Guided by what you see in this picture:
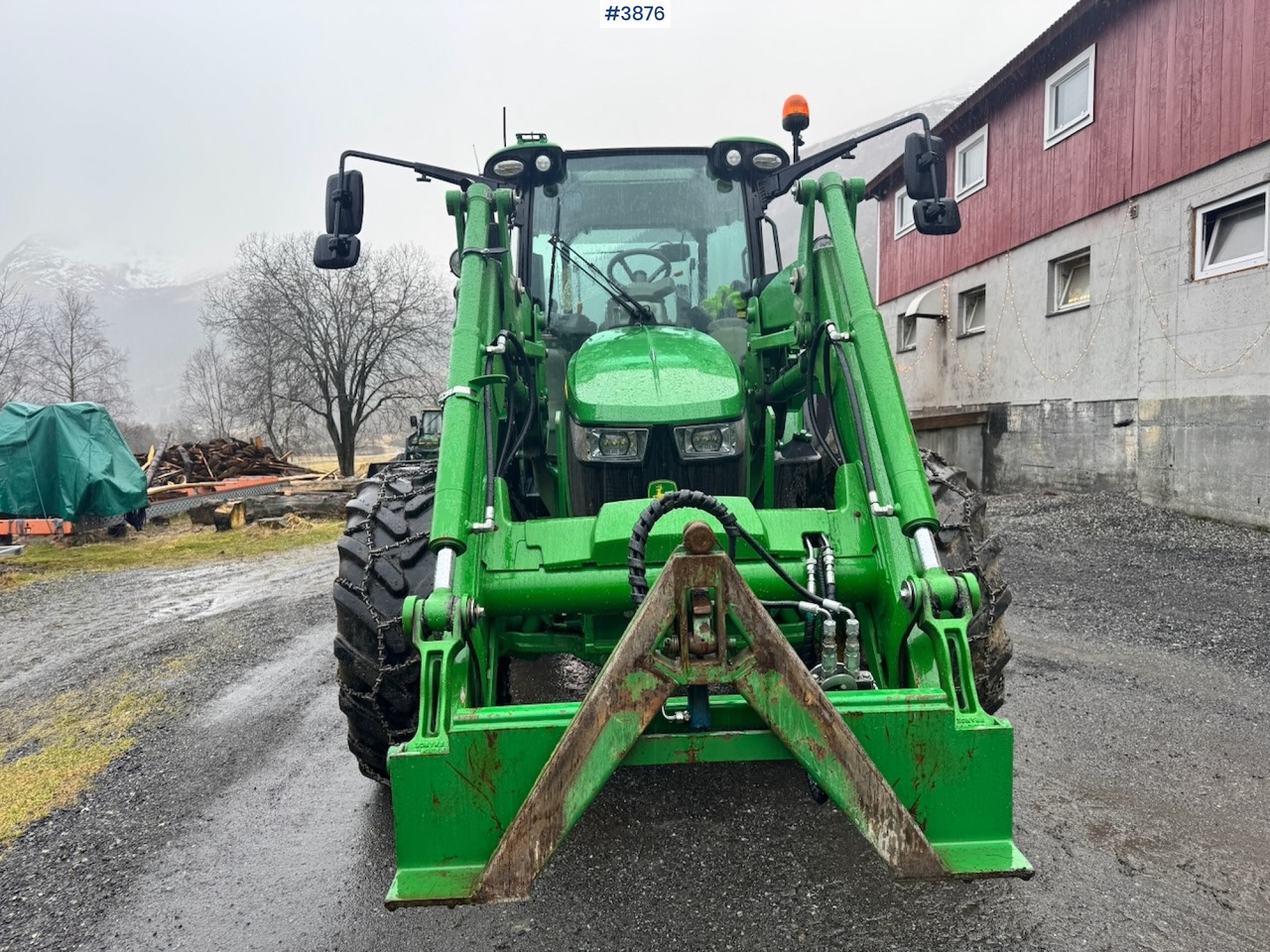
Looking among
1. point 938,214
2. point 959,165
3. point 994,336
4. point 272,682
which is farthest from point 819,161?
point 959,165

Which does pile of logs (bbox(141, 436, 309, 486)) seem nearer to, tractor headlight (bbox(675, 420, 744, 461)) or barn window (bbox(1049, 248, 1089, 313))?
barn window (bbox(1049, 248, 1089, 313))

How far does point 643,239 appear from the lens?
388 centimetres

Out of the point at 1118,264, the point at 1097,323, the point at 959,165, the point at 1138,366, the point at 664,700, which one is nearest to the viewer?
the point at 664,700

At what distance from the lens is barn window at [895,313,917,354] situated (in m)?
15.7

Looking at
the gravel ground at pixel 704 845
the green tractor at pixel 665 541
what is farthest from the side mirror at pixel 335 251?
the gravel ground at pixel 704 845

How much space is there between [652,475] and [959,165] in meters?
13.3

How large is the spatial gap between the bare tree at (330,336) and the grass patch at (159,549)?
43.3ft

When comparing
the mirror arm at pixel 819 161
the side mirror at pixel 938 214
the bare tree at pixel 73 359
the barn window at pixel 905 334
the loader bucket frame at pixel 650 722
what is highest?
the bare tree at pixel 73 359

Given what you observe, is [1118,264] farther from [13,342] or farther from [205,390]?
[205,390]

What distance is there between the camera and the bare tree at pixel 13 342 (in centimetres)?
3562

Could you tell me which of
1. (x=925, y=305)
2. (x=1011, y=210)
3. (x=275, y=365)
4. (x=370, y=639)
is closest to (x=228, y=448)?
(x=275, y=365)

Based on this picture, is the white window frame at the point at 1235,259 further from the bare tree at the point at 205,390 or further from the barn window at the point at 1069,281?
the bare tree at the point at 205,390

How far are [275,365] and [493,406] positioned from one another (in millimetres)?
28007

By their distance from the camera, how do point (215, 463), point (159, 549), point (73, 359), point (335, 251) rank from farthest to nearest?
point (73, 359)
point (215, 463)
point (159, 549)
point (335, 251)
